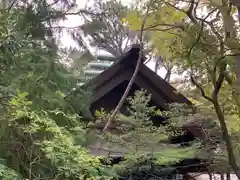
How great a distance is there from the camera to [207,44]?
393cm

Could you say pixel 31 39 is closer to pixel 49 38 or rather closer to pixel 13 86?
pixel 49 38

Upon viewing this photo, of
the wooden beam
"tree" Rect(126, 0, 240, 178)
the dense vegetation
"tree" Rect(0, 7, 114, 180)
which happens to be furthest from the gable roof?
"tree" Rect(0, 7, 114, 180)

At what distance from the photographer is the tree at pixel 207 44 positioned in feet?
12.6

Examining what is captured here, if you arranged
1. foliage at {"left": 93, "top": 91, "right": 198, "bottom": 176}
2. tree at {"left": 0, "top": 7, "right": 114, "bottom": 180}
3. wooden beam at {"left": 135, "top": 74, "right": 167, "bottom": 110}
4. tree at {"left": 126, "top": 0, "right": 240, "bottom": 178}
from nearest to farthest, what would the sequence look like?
tree at {"left": 0, "top": 7, "right": 114, "bottom": 180} → tree at {"left": 126, "top": 0, "right": 240, "bottom": 178} → foliage at {"left": 93, "top": 91, "right": 198, "bottom": 176} → wooden beam at {"left": 135, "top": 74, "right": 167, "bottom": 110}

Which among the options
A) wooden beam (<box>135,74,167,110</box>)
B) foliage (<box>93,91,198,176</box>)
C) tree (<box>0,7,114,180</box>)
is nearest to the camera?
tree (<box>0,7,114,180</box>)

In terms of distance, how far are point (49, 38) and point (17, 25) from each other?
1.28ft

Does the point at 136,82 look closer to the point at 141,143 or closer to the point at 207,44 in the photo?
the point at 141,143

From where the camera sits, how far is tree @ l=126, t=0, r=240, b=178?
384 cm

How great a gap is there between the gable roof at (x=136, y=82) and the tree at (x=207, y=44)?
0.91 meters

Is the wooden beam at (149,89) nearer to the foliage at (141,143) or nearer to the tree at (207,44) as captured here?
the foliage at (141,143)

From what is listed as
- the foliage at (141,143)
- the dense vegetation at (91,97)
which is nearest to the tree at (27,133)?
the dense vegetation at (91,97)

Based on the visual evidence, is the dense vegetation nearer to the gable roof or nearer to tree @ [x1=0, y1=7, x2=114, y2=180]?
tree @ [x1=0, y1=7, x2=114, y2=180]

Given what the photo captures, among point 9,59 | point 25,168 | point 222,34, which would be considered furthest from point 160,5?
point 25,168

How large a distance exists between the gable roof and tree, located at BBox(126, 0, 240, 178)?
91 cm
